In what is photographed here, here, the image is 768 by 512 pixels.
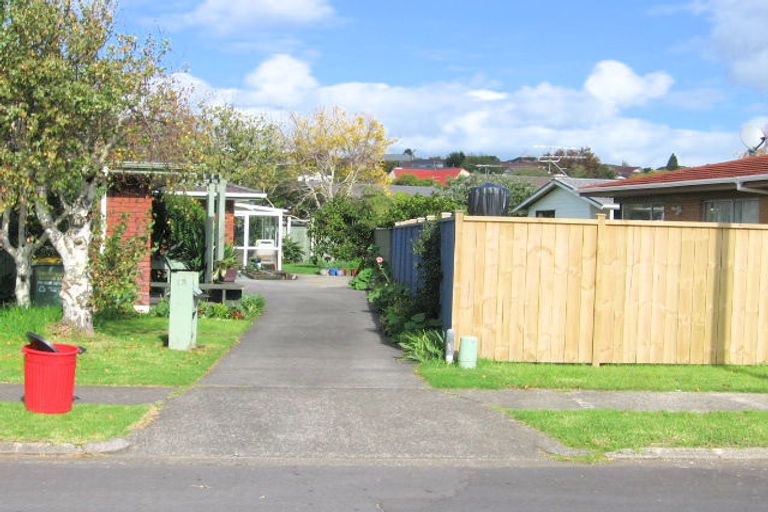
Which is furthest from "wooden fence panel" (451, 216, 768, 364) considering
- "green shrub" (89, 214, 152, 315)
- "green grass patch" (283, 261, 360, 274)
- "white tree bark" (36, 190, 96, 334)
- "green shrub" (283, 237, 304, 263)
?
"green shrub" (283, 237, 304, 263)

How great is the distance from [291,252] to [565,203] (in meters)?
14.1

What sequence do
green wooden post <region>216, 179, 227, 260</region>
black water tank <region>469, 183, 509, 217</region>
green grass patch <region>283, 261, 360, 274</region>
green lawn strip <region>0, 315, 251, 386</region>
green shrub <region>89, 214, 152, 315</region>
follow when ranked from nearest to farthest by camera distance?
green lawn strip <region>0, 315, 251, 386</region>, green shrub <region>89, 214, 152, 315</region>, black water tank <region>469, 183, 509, 217</region>, green wooden post <region>216, 179, 227, 260</region>, green grass patch <region>283, 261, 360, 274</region>

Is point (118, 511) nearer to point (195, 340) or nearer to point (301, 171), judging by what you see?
point (195, 340)

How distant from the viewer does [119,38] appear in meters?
12.6

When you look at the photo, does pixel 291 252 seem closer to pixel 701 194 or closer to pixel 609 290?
pixel 701 194

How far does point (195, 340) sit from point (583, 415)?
6719 mm

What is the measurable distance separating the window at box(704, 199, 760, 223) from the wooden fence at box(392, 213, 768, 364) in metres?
4.20

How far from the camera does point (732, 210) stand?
17.4 meters

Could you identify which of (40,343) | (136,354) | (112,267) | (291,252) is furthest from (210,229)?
(291,252)

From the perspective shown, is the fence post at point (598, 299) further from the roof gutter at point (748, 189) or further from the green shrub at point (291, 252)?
the green shrub at point (291, 252)

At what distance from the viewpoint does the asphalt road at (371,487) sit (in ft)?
20.4

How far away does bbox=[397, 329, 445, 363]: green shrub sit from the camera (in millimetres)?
12594

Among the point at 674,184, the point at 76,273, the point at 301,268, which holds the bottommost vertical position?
the point at 301,268

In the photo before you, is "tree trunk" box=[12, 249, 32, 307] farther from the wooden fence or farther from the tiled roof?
the tiled roof
